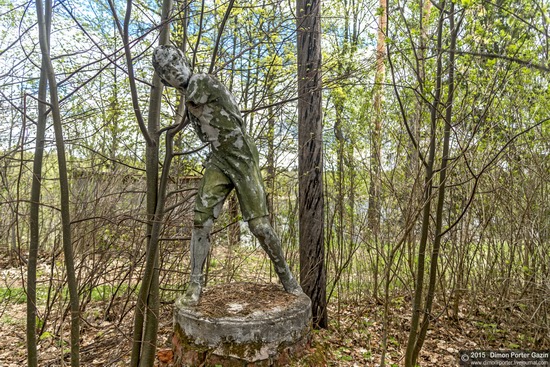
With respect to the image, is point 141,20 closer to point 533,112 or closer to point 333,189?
point 333,189

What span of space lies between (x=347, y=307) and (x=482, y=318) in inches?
78.2

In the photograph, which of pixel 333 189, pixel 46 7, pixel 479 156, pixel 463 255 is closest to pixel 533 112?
pixel 479 156

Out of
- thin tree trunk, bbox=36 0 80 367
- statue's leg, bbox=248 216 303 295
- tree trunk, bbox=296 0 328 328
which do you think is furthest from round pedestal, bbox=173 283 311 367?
tree trunk, bbox=296 0 328 328

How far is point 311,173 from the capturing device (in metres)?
5.10

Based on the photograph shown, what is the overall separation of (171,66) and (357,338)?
4.47 m

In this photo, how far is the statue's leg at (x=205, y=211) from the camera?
120 inches

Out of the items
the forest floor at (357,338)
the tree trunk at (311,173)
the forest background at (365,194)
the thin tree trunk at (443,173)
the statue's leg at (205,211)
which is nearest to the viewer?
the statue's leg at (205,211)

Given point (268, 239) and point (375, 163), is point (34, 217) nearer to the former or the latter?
point (268, 239)

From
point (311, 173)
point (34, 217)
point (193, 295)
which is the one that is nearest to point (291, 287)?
point (193, 295)

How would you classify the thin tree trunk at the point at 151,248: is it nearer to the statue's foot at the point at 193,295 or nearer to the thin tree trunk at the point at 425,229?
the statue's foot at the point at 193,295

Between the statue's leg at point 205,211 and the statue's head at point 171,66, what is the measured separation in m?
0.74

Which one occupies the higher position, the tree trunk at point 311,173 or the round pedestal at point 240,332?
the tree trunk at point 311,173

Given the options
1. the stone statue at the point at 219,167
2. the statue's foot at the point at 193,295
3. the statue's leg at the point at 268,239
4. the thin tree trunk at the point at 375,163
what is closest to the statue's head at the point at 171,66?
the stone statue at the point at 219,167

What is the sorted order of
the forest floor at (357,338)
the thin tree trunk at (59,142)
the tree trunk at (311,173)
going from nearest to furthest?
the thin tree trunk at (59,142), the forest floor at (357,338), the tree trunk at (311,173)
